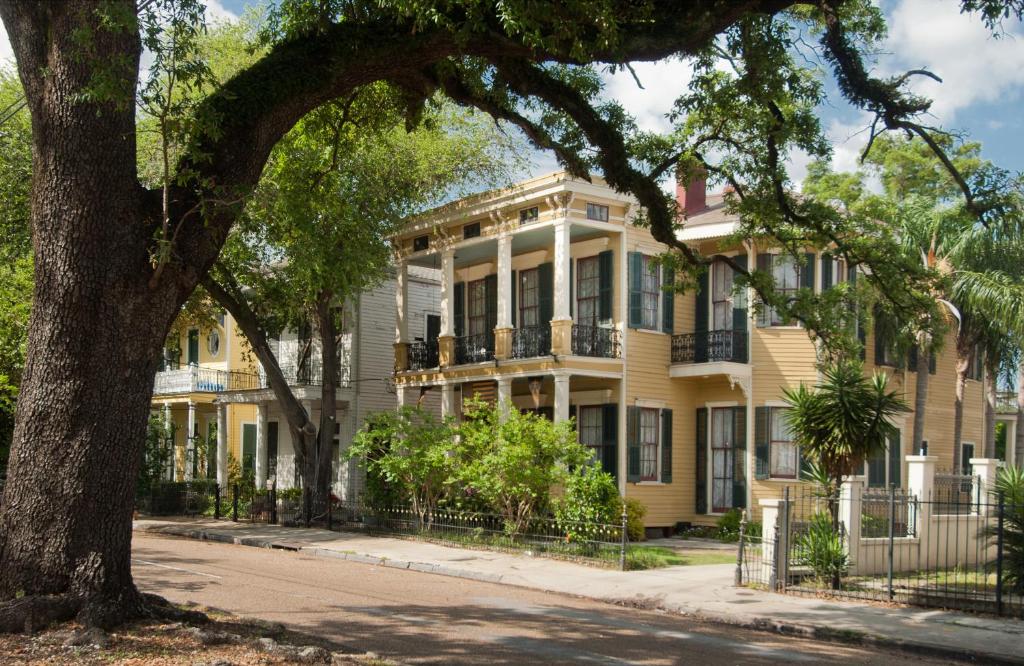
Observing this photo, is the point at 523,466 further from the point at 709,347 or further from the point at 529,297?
the point at 529,297

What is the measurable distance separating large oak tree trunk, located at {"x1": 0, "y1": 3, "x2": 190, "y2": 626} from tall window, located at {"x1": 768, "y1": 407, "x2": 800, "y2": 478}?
18352 mm

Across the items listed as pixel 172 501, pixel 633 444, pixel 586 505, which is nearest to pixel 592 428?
pixel 633 444

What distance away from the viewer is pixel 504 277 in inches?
1000

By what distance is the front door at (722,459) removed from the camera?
25.3 meters

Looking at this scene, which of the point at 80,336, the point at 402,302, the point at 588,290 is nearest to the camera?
the point at 80,336

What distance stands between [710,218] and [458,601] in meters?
15.1

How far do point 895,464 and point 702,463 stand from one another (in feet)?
17.3

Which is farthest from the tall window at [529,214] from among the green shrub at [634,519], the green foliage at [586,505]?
the green foliage at [586,505]

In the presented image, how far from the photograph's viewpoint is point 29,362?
8.31 m

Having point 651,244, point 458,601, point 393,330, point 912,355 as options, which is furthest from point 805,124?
point 393,330

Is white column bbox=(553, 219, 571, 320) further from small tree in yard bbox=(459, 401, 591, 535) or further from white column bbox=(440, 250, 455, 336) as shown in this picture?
small tree in yard bbox=(459, 401, 591, 535)

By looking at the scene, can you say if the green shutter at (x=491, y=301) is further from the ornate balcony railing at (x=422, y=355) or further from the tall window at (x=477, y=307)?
the ornate balcony railing at (x=422, y=355)

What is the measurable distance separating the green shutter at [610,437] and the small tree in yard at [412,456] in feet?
14.5

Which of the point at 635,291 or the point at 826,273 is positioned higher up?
the point at 826,273
